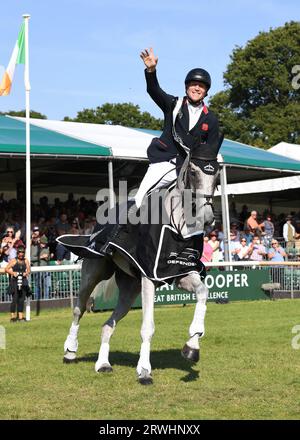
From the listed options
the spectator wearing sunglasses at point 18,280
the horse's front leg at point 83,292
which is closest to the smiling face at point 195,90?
the horse's front leg at point 83,292

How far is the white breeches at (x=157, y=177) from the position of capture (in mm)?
8766

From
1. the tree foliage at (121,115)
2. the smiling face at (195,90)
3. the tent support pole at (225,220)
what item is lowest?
the tent support pole at (225,220)

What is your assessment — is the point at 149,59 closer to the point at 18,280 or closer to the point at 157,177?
the point at 157,177

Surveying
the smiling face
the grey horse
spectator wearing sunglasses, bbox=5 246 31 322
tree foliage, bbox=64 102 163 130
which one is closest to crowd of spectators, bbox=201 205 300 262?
spectator wearing sunglasses, bbox=5 246 31 322

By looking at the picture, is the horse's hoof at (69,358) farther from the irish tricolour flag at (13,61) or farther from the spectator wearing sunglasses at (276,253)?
the spectator wearing sunglasses at (276,253)

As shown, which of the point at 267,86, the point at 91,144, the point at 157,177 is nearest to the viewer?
the point at 157,177

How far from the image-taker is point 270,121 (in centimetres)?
6419

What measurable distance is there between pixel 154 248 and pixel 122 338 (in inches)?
186

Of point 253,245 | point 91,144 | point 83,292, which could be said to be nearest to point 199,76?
point 83,292

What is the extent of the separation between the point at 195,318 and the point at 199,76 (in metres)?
2.51

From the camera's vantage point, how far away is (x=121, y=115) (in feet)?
260

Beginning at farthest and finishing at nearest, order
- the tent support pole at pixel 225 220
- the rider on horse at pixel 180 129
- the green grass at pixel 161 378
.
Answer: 1. the tent support pole at pixel 225 220
2. the rider on horse at pixel 180 129
3. the green grass at pixel 161 378

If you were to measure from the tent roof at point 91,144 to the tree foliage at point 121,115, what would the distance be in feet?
162

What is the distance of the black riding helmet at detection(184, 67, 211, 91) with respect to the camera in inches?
342
